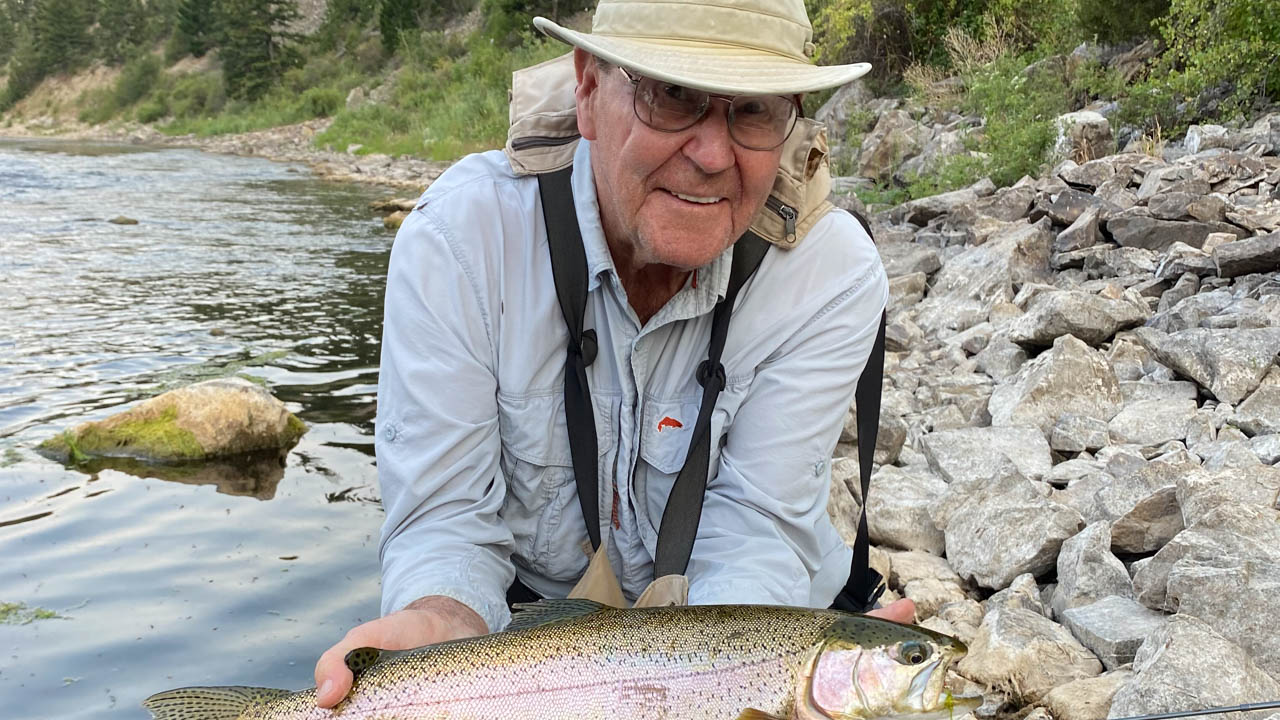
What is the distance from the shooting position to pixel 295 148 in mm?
42156

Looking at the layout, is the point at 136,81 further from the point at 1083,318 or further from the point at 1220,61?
the point at 1083,318

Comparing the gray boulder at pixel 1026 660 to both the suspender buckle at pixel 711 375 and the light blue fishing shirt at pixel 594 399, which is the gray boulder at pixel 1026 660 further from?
the suspender buckle at pixel 711 375

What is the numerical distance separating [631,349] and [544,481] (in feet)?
1.43

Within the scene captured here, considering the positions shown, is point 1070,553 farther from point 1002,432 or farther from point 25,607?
point 25,607

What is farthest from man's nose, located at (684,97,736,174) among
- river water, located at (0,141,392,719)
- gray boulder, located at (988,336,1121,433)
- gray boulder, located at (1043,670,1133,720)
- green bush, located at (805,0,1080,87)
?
green bush, located at (805,0,1080,87)

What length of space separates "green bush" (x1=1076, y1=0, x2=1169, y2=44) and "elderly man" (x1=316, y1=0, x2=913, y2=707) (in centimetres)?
1227

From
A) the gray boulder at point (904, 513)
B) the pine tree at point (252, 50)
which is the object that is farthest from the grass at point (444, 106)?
the gray boulder at point (904, 513)

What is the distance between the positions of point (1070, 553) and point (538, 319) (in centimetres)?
219

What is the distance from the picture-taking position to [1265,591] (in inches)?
121

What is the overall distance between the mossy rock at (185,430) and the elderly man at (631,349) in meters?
4.31

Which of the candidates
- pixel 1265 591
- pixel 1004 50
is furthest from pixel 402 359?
pixel 1004 50

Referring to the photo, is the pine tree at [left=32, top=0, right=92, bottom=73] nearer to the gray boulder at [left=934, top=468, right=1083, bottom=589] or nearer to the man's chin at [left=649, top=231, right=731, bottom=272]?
the gray boulder at [left=934, top=468, right=1083, bottom=589]

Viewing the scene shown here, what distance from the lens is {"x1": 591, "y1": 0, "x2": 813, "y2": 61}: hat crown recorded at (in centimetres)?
252

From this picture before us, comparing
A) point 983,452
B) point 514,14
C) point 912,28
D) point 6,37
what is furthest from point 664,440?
point 6,37
